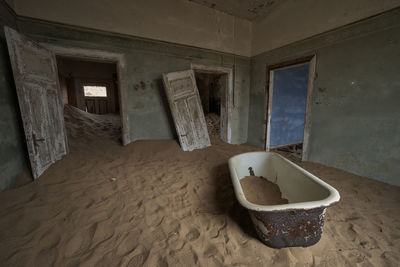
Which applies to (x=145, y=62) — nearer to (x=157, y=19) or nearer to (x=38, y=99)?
(x=157, y=19)

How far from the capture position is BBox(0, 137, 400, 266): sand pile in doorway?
1.31 m

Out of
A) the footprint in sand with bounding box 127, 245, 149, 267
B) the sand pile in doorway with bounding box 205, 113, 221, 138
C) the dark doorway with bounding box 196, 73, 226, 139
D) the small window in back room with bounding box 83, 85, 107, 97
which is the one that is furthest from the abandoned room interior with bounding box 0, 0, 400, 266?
the small window in back room with bounding box 83, 85, 107, 97

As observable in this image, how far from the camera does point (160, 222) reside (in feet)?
5.55

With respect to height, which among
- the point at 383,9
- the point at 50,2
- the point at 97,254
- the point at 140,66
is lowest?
the point at 97,254

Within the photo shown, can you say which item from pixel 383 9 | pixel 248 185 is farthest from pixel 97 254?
pixel 383 9

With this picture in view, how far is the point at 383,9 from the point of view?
2.36 meters

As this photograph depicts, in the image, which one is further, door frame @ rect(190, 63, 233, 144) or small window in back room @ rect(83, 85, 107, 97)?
small window in back room @ rect(83, 85, 107, 97)

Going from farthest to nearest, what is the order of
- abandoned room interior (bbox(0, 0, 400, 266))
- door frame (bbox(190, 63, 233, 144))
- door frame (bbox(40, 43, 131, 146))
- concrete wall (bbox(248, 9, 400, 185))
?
door frame (bbox(190, 63, 233, 144))
door frame (bbox(40, 43, 131, 146))
concrete wall (bbox(248, 9, 400, 185))
abandoned room interior (bbox(0, 0, 400, 266))

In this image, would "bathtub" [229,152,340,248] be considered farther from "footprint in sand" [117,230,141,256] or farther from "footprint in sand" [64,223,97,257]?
"footprint in sand" [64,223,97,257]

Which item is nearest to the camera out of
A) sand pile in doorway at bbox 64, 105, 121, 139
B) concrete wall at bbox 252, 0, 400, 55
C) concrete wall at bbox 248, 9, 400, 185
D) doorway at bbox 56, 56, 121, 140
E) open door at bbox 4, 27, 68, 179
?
open door at bbox 4, 27, 68, 179

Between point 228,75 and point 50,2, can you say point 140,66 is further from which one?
point 228,75

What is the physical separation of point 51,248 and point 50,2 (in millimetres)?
3426

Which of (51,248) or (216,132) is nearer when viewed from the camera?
(51,248)

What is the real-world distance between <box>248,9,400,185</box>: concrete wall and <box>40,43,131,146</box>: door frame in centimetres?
365
